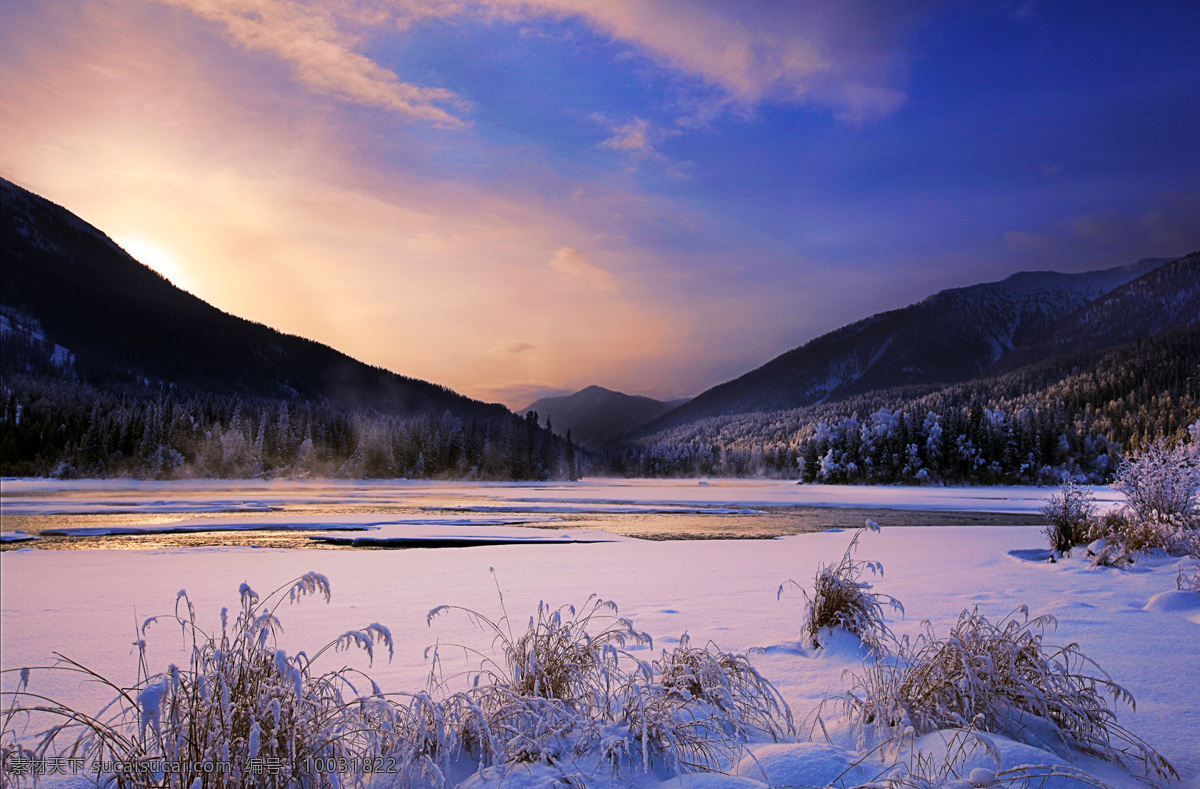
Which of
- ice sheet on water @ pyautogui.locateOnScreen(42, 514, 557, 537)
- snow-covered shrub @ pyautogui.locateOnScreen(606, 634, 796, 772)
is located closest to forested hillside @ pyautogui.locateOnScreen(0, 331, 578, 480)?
ice sheet on water @ pyautogui.locateOnScreen(42, 514, 557, 537)

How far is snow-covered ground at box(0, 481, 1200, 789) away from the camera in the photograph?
505 cm

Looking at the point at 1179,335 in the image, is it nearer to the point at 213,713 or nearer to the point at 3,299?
the point at 213,713

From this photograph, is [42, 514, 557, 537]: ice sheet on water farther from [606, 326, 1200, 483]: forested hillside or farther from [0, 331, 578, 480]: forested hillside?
[606, 326, 1200, 483]: forested hillside

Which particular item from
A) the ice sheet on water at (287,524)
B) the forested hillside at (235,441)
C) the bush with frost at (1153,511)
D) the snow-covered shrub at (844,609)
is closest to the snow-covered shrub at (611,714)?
the snow-covered shrub at (844,609)

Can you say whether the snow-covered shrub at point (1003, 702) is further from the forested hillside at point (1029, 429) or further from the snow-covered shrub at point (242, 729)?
the forested hillside at point (1029, 429)

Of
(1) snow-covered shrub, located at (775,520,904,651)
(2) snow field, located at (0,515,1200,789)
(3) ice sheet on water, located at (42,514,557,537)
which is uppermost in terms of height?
(1) snow-covered shrub, located at (775,520,904,651)

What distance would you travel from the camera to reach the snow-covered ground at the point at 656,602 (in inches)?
199

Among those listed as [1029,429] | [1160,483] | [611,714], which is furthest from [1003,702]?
[1029,429]

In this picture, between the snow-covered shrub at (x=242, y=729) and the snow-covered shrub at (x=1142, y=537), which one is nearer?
the snow-covered shrub at (x=242, y=729)

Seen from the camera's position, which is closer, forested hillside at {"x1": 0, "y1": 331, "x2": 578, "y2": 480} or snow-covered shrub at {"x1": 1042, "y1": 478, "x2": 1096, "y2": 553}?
snow-covered shrub at {"x1": 1042, "y1": 478, "x2": 1096, "y2": 553}

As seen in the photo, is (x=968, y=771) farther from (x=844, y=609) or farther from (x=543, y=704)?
(x=844, y=609)

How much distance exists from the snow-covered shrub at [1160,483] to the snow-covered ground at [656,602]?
2.94 m

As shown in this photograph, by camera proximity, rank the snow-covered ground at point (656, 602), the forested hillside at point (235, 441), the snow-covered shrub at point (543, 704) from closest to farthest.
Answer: the snow-covered shrub at point (543, 704) → the snow-covered ground at point (656, 602) → the forested hillside at point (235, 441)

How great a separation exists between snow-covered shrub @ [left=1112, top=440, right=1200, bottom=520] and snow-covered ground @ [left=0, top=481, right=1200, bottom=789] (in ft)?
9.63
